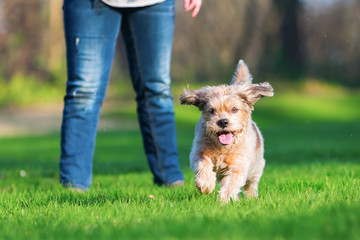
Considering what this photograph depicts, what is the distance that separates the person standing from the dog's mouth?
3.51ft

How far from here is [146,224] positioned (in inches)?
116

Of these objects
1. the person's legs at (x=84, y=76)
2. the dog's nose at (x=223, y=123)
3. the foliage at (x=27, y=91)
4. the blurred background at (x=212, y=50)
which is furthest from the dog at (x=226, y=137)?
the foliage at (x=27, y=91)

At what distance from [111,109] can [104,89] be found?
58.1ft

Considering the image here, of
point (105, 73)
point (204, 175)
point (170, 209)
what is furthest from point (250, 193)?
point (105, 73)

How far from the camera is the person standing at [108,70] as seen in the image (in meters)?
4.75

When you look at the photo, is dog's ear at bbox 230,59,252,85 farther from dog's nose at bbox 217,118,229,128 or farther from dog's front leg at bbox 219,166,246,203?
dog's front leg at bbox 219,166,246,203

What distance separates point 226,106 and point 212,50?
859 inches

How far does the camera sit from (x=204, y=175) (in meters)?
3.90

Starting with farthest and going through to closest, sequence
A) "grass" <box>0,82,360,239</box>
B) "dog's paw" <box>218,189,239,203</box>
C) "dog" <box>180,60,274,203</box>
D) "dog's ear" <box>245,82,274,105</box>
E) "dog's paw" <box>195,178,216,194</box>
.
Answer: "dog's ear" <box>245,82,274,105</box>, "dog" <box>180,60,274,203</box>, "dog's paw" <box>195,178,216,194</box>, "dog's paw" <box>218,189,239,203</box>, "grass" <box>0,82,360,239</box>

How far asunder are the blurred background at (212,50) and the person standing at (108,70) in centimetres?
1699

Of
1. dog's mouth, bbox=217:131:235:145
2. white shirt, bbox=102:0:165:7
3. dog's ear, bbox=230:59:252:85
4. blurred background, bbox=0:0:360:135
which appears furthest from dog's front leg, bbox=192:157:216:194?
blurred background, bbox=0:0:360:135

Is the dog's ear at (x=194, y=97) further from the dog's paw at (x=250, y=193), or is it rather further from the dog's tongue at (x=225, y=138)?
the dog's paw at (x=250, y=193)

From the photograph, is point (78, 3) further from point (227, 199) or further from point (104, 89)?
point (227, 199)

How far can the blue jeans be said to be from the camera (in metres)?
4.75
